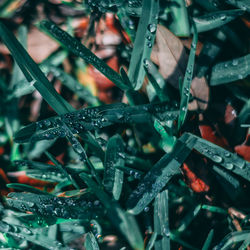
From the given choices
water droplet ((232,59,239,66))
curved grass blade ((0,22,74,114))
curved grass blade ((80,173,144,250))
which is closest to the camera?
curved grass blade ((80,173,144,250))

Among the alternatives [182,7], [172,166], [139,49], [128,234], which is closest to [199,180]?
[172,166]

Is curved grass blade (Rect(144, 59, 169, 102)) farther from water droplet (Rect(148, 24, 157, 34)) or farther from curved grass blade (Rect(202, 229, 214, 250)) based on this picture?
curved grass blade (Rect(202, 229, 214, 250))

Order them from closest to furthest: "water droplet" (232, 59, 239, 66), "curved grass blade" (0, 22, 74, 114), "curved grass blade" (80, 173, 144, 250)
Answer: "curved grass blade" (80, 173, 144, 250) → "curved grass blade" (0, 22, 74, 114) → "water droplet" (232, 59, 239, 66)

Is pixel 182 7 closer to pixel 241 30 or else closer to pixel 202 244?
pixel 241 30

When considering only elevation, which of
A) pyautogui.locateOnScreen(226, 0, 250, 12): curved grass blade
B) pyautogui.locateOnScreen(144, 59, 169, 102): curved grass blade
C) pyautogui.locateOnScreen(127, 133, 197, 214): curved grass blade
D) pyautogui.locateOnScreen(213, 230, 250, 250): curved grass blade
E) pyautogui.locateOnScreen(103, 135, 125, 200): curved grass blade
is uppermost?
pyautogui.locateOnScreen(226, 0, 250, 12): curved grass blade

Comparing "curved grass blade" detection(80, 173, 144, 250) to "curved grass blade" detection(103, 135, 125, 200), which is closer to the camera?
"curved grass blade" detection(80, 173, 144, 250)

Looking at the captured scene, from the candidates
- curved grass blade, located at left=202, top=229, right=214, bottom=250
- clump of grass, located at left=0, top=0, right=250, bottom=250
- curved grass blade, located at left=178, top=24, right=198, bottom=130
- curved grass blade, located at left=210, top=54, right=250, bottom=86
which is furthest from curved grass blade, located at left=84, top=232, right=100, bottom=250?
curved grass blade, located at left=210, top=54, right=250, bottom=86
